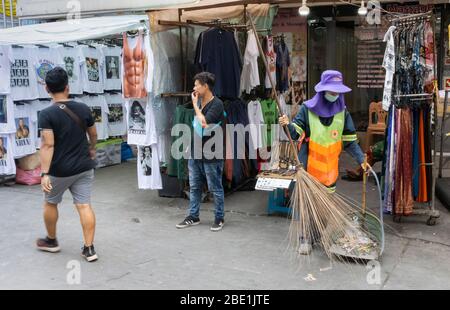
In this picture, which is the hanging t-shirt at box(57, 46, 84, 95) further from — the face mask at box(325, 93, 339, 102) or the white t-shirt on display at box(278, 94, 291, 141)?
the face mask at box(325, 93, 339, 102)

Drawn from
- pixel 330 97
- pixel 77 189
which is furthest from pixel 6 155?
pixel 330 97

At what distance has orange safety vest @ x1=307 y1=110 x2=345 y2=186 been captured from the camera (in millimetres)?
4656

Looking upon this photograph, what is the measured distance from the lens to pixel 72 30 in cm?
702

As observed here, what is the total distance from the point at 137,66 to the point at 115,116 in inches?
135

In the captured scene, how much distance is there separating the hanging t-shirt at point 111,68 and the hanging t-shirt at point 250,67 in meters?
3.20

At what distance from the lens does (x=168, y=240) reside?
5.21 meters

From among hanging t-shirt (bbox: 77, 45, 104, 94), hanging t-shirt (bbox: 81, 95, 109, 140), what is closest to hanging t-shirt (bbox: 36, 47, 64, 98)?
hanging t-shirt (bbox: 77, 45, 104, 94)

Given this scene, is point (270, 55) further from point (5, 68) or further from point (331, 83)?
point (5, 68)

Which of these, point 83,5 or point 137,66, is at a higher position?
point 83,5

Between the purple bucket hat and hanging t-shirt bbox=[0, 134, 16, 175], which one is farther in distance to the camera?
hanging t-shirt bbox=[0, 134, 16, 175]

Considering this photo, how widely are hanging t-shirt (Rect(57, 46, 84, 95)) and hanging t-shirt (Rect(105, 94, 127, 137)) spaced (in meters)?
0.81

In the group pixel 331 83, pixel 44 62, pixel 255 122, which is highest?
pixel 44 62

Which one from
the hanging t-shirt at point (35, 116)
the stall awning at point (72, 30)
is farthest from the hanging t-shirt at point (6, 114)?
the stall awning at point (72, 30)
